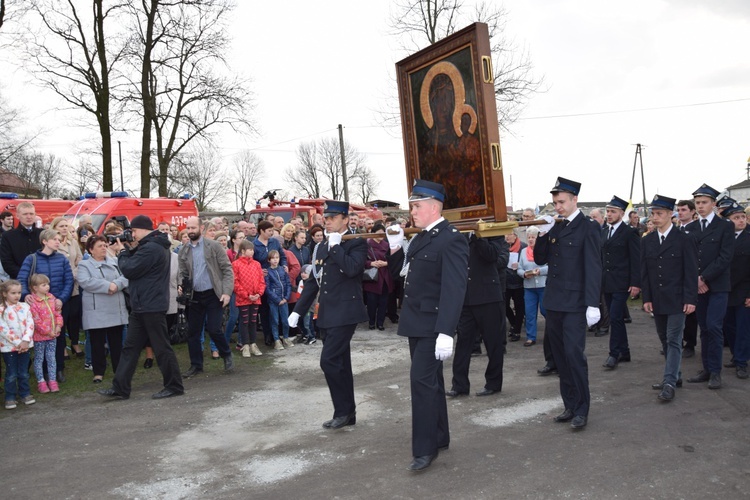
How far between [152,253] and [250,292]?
243 cm

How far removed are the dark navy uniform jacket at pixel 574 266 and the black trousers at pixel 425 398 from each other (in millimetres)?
1532

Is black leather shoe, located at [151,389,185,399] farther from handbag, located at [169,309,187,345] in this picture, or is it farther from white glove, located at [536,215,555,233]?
white glove, located at [536,215,555,233]

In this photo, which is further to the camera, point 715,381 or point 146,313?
point 146,313

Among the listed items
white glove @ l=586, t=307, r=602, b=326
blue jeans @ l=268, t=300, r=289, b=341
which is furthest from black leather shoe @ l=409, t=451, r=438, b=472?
blue jeans @ l=268, t=300, r=289, b=341

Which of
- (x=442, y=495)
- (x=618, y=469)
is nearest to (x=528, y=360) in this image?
(x=618, y=469)

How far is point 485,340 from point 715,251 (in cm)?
291

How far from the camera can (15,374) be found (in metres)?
7.29

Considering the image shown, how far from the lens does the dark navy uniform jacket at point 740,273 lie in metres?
7.56

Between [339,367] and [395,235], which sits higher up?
[395,235]

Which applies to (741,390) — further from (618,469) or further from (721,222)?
(618,469)

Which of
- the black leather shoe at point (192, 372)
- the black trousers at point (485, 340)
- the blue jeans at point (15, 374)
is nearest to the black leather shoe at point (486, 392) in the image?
the black trousers at point (485, 340)

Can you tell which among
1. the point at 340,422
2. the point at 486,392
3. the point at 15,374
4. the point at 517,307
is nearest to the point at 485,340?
the point at 486,392

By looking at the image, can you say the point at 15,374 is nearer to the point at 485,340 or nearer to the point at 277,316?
the point at 277,316

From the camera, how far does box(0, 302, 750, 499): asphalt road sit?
453 centimetres
